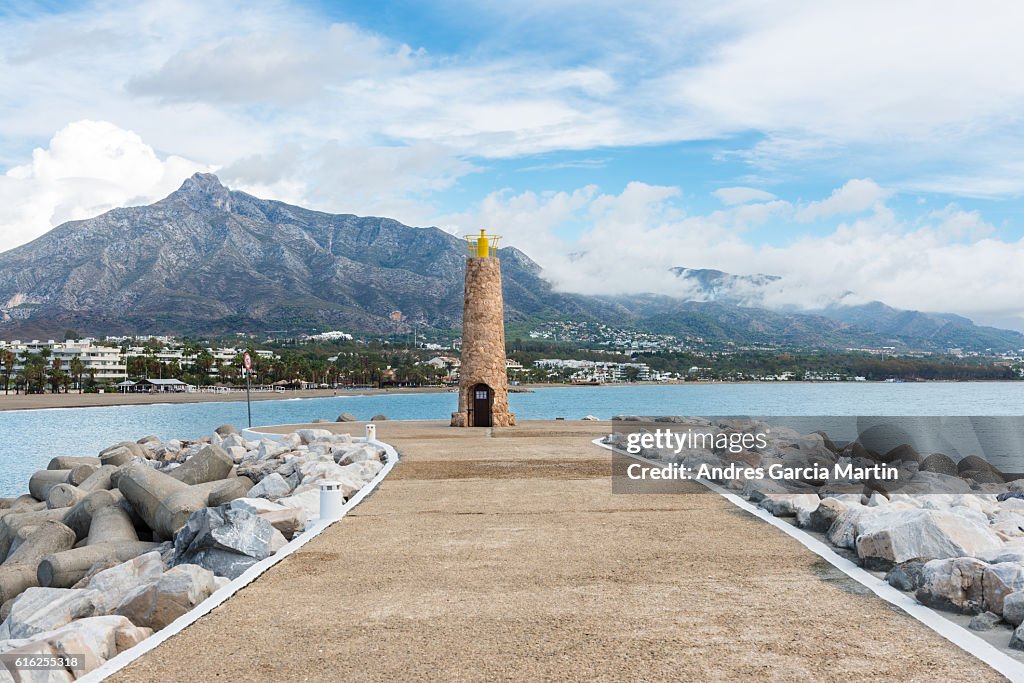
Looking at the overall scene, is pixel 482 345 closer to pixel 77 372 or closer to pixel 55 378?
pixel 55 378

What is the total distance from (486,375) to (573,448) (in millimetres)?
7796

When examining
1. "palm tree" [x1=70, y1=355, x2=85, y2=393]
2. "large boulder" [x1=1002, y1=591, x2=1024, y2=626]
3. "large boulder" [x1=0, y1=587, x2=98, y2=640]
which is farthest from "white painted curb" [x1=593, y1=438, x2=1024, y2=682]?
"palm tree" [x1=70, y1=355, x2=85, y2=393]

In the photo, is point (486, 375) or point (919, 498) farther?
point (486, 375)

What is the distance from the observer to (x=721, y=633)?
569cm

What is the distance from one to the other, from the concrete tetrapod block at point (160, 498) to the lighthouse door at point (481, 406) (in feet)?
41.9

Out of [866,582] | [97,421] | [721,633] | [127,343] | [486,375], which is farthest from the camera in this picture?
[127,343]

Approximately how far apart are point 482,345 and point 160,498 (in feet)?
44.5

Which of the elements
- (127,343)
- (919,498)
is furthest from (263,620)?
(127,343)

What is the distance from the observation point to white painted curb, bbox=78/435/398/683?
528 cm

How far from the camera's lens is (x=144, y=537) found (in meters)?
12.4

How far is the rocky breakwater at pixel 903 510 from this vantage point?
600 centimetres

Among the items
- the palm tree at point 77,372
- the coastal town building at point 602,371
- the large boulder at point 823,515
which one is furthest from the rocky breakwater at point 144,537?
the coastal town building at point 602,371

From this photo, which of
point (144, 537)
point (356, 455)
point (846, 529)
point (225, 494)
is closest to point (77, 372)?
point (356, 455)

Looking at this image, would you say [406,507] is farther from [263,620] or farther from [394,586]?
[263,620]
